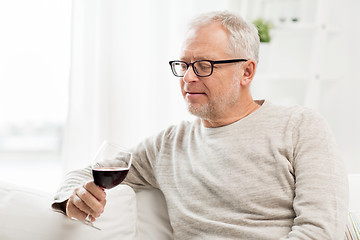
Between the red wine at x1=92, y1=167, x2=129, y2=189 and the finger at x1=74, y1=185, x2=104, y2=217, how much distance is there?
0.25 ft

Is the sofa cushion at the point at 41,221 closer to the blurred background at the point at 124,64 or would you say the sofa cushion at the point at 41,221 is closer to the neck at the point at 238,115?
the neck at the point at 238,115

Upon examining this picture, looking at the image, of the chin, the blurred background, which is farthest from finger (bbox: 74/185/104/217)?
the blurred background

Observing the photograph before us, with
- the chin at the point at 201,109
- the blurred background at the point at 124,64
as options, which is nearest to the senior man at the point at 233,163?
the chin at the point at 201,109

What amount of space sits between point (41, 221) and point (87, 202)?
0.25 metres

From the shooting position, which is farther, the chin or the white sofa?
the chin

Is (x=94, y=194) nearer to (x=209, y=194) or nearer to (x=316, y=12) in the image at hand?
(x=209, y=194)

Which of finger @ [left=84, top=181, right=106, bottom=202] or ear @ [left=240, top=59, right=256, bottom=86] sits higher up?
ear @ [left=240, top=59, right=256, bottom=86]

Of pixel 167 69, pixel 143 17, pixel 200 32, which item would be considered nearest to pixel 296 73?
pixel 167 69

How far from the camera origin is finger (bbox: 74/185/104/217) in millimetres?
1351

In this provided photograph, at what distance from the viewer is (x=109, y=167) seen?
4.29 feet

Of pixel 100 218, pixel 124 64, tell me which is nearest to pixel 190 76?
pixel 100 218

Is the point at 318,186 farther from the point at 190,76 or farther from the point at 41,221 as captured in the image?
the point at 41,221

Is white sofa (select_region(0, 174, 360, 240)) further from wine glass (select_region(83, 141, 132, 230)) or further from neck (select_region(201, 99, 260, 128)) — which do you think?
neck (select_region(201, 99, 260, 128))

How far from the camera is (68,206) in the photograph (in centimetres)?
146
